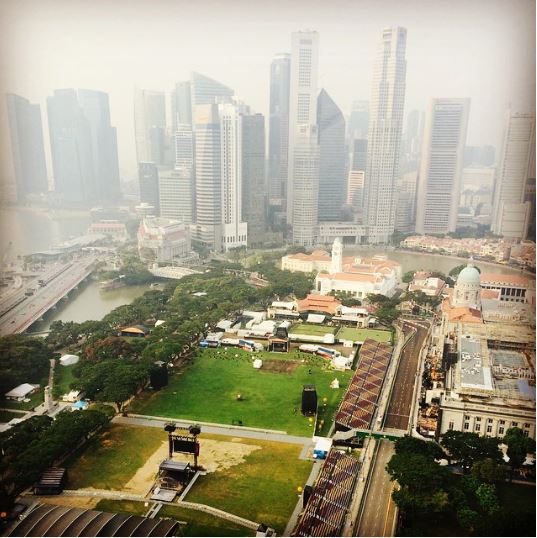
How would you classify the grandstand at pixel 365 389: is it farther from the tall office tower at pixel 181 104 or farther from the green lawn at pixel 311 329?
the tall office tower at pixel 181 104

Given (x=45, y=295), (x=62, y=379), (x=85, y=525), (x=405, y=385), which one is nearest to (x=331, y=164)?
(x=45, y=295)

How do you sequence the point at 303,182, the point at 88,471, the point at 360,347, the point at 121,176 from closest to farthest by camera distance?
the point at 88,471
the point at 360,347
the point at 121,176
the point at 303,182

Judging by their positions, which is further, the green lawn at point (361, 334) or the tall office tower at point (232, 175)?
the tall office tower at point (232, 175)

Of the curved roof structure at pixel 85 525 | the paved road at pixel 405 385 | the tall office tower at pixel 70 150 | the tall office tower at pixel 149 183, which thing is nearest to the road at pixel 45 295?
the tall office tower at pixel 70 150

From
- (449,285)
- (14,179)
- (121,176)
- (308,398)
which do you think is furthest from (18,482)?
(449,285)

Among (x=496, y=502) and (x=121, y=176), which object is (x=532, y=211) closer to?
(x=496, y=502)

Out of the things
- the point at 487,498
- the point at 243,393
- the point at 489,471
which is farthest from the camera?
the point at 243,393

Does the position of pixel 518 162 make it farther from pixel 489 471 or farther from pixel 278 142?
pixel 278 142
